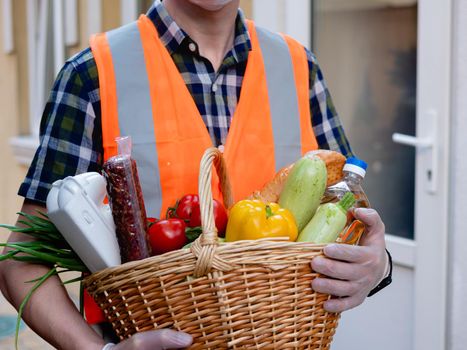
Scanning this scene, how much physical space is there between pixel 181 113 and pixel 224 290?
1.89 ft

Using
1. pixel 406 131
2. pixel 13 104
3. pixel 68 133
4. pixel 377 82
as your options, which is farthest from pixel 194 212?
pixel 13 104

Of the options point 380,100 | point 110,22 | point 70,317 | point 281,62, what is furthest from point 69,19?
point 70,317

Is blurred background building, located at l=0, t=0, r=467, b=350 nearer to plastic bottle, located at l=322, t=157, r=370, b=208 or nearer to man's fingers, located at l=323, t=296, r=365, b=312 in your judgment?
plastic bottle, located at l=322, t=157, r=370, b=208

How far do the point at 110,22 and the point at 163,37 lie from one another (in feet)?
13.9

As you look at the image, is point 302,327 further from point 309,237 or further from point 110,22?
point 110,22

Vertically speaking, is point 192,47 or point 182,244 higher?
point 192,47

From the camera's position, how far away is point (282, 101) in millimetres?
2029

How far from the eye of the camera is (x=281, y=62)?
207cm

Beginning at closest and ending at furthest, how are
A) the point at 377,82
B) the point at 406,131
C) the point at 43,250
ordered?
the point at 43,250 → the point at 406,131 → the point at 377,82

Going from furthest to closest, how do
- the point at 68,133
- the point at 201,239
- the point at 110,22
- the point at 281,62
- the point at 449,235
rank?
the point at 110,22, the point at 449,235, the point at 281,62, the point at 68,133, the point at 201,239

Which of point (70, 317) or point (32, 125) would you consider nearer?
point (70, 317)

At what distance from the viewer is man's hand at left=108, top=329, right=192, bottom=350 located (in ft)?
4.75

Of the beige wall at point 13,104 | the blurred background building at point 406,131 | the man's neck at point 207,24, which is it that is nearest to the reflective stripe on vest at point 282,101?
the man's neck at point 207,24

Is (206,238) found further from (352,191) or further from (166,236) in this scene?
(352,191)
